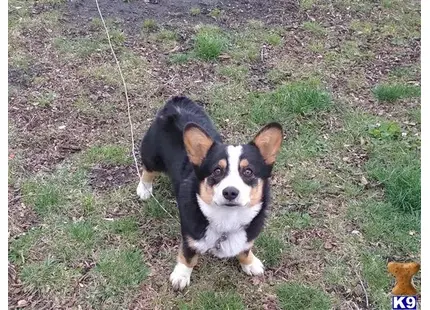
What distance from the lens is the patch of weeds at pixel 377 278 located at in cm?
302

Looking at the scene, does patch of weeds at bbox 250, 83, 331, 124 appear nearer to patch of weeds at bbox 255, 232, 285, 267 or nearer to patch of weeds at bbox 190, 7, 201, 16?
patch of weeds at bbox 255, 232, 285, 267

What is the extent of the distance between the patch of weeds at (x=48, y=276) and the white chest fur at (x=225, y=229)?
81cm

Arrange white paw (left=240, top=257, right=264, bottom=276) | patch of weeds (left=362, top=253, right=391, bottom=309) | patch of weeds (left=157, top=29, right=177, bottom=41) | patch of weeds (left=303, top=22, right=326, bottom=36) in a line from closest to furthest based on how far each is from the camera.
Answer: patch of weeds (left=362, top=253, right=391, bottom=309)
white paw (left=240, top=257, right=264, bottom=276)
patch of weeds (left=157, top=29, right=177, bottom=41)
patch of weeds (left=303, top=22, right=326, bottom=36)

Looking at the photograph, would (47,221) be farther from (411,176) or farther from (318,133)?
(411,176)

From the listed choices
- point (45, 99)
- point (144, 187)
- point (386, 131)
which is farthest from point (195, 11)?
point (144, 187)

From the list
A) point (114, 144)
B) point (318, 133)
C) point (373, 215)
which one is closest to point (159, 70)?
point (114, 144)

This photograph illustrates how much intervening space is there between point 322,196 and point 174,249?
1147mm

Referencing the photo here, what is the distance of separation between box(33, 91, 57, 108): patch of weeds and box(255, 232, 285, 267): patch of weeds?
2205 millimetres

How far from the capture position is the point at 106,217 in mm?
3467

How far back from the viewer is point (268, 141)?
2.61 metres

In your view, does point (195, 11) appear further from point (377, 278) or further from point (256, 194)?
point (377, 278)

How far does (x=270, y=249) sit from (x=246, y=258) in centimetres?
28

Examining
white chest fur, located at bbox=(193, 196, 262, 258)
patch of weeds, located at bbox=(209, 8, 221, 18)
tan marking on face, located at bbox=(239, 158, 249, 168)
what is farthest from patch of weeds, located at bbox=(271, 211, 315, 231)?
patch of weeds, located at bbox=(209, 8, 221, 18)

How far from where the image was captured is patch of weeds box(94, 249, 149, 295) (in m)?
3.03
